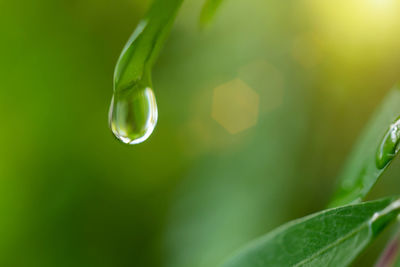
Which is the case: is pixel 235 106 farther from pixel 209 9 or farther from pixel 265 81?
pixel 209 9

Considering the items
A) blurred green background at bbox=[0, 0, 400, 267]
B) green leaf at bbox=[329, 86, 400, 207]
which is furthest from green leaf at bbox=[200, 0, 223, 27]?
blurred green background at bbox=[0, 0, 400, 267]

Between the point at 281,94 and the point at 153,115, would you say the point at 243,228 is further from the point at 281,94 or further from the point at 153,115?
the point at 153,115

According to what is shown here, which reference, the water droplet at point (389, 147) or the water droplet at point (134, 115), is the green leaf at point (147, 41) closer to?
the water droplet at point (134, 115)

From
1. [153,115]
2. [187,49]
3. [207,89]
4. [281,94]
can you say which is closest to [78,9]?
[187,49]

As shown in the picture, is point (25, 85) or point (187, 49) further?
point (25, 85)

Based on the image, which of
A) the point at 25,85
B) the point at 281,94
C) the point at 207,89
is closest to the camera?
the point at 281,94

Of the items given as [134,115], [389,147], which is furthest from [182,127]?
[389,147]
